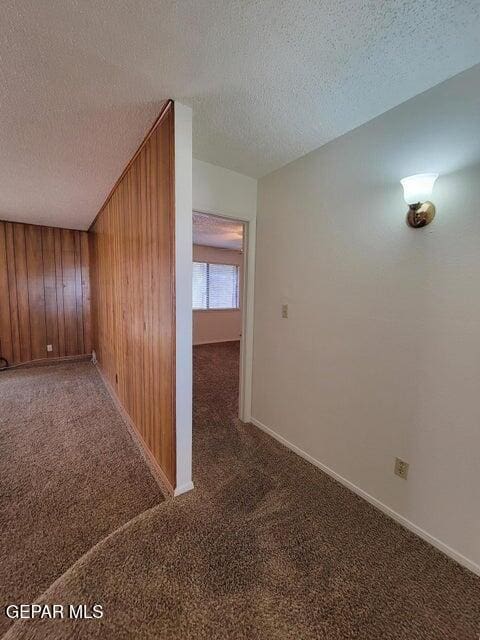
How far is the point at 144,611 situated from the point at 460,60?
2.73m

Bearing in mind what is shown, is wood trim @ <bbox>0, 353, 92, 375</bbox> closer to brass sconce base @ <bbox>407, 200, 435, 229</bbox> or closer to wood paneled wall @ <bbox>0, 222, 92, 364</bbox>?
wood paneled wall @ <bbox>0, 222, 92, 364</bbox>

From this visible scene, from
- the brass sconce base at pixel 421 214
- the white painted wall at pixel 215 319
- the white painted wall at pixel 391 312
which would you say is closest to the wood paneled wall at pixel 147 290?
the white painted wall at pixel 391 312

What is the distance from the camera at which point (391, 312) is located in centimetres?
161

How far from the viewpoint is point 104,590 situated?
45.4 inches

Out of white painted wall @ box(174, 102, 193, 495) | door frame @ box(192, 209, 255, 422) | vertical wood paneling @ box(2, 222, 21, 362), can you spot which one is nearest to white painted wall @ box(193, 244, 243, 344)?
vertical wood paneling @ box(2, 222, 21, 362)

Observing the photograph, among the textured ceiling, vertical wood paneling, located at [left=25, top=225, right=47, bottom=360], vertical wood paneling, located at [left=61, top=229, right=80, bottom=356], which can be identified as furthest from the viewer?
vertical wood paneling, located at [left=61, top=229, right=80, bottom=356]

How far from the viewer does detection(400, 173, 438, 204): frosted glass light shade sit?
1362mm

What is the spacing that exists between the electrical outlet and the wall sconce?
4.44ft

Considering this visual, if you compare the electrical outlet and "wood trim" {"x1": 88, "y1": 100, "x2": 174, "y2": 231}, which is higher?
"wood trim" {"x1": 88, "y1": 100, "x2": 174, "y2": 231}

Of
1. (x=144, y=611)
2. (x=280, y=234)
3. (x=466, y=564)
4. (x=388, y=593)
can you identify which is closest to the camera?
(x=144, y=611)

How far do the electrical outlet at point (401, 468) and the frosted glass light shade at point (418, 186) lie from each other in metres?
1.48

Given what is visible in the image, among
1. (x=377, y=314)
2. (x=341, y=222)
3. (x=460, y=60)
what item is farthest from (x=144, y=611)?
(x=460, y=60)

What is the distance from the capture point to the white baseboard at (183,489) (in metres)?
1.71

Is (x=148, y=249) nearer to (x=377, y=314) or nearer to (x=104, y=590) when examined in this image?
(x=377, y=314)
